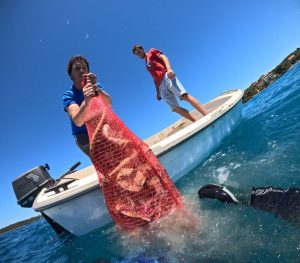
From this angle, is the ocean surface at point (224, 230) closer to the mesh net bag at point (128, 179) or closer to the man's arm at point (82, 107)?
the mesh net bag at point (128, 179)

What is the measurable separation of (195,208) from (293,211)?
1278mm

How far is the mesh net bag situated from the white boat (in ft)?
2.19

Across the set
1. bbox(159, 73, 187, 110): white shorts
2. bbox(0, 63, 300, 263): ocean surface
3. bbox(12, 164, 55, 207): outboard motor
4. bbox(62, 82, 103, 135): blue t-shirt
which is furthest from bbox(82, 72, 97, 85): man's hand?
bbox(159, 73, 187, 110): white shorts

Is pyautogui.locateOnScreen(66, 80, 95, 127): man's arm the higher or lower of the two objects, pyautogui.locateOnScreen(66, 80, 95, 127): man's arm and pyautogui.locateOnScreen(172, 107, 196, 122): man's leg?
the higher

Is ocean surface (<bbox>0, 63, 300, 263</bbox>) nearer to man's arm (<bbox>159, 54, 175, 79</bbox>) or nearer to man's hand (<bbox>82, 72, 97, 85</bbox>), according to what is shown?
man's hand (<bbox>82, 72, 97, 85</bbox>)

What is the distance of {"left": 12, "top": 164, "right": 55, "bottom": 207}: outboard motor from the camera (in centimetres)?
532

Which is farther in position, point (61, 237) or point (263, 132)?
point (263, 132)

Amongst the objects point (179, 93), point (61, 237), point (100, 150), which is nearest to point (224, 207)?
point (100, 150)

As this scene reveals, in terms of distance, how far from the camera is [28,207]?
5.42 m

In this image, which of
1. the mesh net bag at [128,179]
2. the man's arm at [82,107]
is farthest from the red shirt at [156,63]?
the mesh net bag at [128,179]

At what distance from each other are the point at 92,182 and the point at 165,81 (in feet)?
11.5

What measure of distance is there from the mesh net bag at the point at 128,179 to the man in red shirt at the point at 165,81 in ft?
10.8

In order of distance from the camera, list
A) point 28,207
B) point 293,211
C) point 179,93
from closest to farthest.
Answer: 1. point 293,211
2. point 28,207
3. point 179,93

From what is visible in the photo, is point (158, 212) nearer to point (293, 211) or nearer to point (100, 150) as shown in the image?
point (100, 150)
